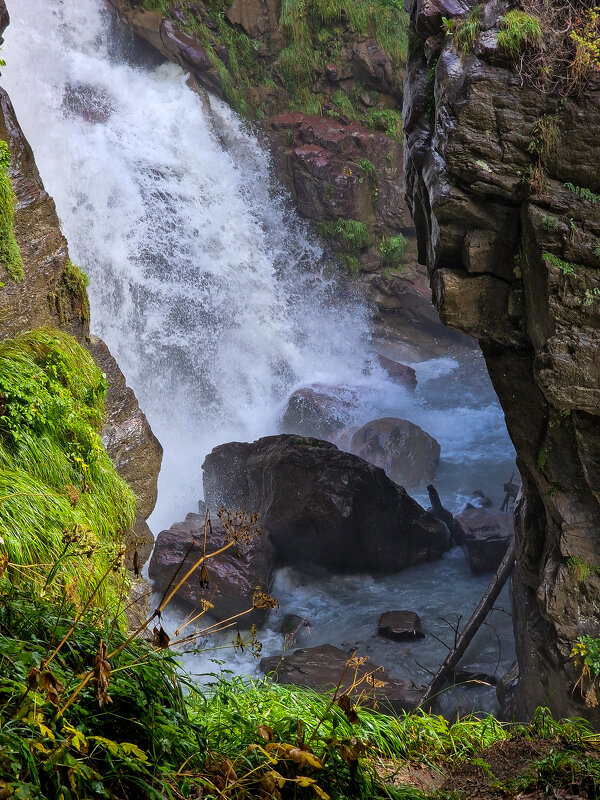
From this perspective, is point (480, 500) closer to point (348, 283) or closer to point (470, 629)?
point (470, 629)

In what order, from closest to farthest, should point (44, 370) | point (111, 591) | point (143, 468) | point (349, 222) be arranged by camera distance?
point (111, 591), point (44, 370), point (143, 468), point (349, 222)

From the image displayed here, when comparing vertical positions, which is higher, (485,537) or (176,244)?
(176,244)

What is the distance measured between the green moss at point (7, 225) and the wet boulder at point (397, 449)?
9.51 m

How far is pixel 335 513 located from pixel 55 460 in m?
7.03

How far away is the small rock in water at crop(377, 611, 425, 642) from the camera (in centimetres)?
955

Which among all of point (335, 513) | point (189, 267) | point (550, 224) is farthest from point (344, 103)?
point (550, 224)

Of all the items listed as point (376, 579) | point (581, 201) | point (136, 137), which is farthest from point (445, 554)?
point (136, 137)

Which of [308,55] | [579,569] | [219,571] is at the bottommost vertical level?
[219,571]

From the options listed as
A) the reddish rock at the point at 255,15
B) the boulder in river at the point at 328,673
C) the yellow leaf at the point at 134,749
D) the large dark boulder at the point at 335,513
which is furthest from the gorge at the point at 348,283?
the yellow leaf at the point at 134,749

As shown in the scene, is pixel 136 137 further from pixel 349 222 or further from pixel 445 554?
pixel 445 554

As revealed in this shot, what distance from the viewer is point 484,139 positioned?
614 centimetres

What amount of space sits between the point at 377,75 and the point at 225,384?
398 inches

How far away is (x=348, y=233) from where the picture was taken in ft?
59.9

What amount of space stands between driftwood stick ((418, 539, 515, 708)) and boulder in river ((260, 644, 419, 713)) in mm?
281
